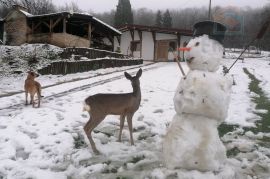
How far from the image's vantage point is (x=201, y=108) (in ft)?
14.7

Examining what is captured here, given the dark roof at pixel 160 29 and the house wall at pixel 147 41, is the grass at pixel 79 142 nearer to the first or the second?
the dark roof at pixel 160 29

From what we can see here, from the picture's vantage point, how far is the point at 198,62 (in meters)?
4.63

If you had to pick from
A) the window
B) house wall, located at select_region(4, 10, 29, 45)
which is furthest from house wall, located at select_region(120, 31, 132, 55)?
house wall, located at select_region(4, 10, 29, 45)

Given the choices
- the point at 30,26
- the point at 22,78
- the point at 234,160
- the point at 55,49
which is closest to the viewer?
the point at 234,160

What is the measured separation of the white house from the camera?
108 ft

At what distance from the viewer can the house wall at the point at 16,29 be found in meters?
28.5

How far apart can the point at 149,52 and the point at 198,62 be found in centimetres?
2992

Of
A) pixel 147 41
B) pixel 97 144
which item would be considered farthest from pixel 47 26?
pixel 97 144

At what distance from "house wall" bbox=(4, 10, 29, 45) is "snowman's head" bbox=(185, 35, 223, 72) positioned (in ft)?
85.9

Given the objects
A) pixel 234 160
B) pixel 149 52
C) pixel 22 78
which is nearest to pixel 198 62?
pixel 234 160

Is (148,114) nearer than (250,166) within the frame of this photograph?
No

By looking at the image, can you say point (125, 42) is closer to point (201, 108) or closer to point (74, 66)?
point (74, 66)

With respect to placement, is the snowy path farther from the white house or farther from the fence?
the white house

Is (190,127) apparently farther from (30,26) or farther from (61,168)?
(30,26)
